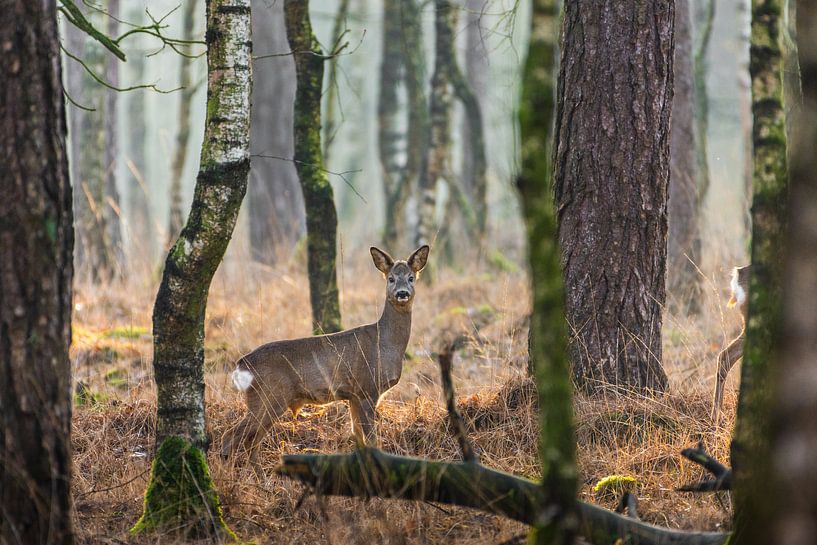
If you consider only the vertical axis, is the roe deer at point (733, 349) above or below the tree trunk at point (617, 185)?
below

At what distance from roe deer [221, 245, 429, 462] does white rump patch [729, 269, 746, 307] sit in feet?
7.38

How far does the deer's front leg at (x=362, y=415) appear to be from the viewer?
5.86 meters

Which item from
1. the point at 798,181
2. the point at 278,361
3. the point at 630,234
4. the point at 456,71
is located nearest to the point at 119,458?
the point at 278,361

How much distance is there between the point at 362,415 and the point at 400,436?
44cm

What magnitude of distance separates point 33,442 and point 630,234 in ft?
11.6

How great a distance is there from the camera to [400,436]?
5699 mm

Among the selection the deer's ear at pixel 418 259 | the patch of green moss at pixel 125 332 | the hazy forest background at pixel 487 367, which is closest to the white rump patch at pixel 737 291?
the hazy forest background at pixel 487 367

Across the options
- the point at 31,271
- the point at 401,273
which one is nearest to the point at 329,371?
the point at 401,273

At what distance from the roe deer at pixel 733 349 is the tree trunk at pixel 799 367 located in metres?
2.39

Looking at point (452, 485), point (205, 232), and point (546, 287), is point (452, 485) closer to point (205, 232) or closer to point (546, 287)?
point (546, 287)

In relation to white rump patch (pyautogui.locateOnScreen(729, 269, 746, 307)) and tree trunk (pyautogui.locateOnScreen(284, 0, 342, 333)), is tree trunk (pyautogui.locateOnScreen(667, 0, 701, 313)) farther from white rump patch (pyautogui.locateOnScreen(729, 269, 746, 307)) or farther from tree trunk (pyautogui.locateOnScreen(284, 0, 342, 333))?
tree trunk (pyautogui.locateOnScreen(284, 0, 342, 333))

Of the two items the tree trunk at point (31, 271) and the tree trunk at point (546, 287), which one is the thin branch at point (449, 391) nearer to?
the tree trunk at point (546, 287)

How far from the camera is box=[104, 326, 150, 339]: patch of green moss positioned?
28.5 ft

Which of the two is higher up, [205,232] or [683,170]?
[683,170]
